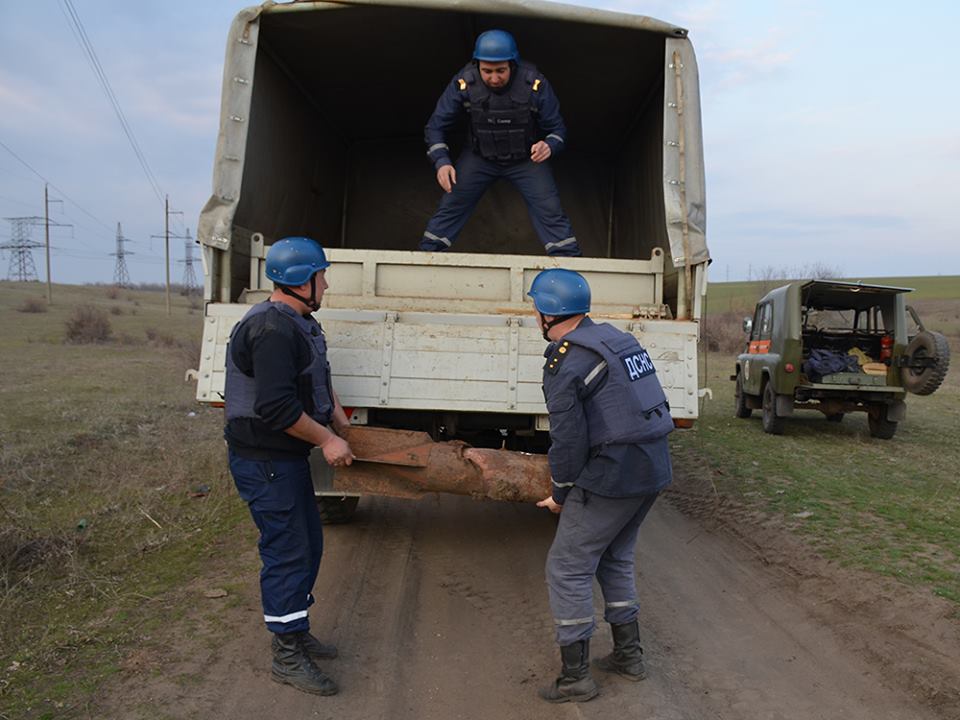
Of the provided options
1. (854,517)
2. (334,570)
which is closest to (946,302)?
(854,517)

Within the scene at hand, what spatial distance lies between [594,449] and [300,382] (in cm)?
136

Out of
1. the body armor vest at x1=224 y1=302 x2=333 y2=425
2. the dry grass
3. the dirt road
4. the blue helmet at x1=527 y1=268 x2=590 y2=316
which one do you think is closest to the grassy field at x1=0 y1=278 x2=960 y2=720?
the dirt road

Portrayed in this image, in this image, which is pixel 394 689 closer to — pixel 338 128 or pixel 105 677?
pixel 105 677

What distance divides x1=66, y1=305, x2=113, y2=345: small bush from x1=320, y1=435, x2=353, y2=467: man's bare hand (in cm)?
2542

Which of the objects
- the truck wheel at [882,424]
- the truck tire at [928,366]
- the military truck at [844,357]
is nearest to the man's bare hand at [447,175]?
the military truck at [844,357]

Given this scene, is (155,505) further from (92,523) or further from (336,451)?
(336,451)

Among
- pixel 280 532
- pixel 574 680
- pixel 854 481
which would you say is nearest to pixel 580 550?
pixel 574 680

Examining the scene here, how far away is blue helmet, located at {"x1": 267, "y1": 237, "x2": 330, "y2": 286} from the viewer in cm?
359

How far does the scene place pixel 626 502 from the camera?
136 inches

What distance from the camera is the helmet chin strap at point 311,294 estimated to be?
366cm

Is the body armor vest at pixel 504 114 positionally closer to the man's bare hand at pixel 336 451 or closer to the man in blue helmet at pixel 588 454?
the man in blue helmet at pixel 588 454

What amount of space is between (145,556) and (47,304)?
4340cm

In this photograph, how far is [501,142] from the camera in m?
5.95

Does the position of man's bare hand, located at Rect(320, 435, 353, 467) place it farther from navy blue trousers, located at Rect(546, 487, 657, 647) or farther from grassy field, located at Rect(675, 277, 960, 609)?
grassy field, located at Rect(675, 277, 960, 609)
